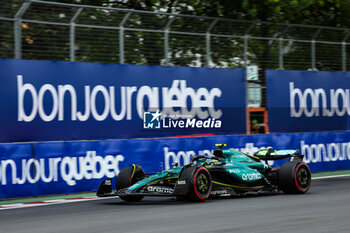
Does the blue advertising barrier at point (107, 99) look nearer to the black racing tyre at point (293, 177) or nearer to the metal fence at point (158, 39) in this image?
the metal fence at point (158, 39)

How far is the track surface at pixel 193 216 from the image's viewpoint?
278 inches

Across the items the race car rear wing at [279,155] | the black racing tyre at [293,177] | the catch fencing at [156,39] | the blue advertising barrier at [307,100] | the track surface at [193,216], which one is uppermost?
the catch fencing at [156,39]

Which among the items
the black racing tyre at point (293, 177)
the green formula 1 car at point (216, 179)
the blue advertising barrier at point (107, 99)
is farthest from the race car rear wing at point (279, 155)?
the blue advertising barrier at point (107, 99)

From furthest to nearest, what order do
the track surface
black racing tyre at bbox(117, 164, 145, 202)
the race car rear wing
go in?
the race car rear wing, black racing tyre at bbox(117, 164, 145, 202), the track surface

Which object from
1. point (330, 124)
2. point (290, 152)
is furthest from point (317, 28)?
point (290, 152)

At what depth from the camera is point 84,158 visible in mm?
12219

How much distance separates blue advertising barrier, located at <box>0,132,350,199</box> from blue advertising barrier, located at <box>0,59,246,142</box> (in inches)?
51.6

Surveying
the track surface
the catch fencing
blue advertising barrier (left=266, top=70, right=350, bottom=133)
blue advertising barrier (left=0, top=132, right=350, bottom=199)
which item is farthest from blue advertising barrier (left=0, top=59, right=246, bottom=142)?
the track surface

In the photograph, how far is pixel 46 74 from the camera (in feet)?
43.6

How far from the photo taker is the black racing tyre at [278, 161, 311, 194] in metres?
10.7

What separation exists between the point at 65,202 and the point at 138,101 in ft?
14.8

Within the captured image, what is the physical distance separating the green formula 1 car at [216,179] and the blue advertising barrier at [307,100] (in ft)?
19.6

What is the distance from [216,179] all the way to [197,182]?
2.42ft

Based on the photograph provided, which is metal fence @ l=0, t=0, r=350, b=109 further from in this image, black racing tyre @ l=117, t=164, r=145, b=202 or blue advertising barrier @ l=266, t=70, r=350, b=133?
black racing tyre @ l=117, t=164, r=145, b=202
